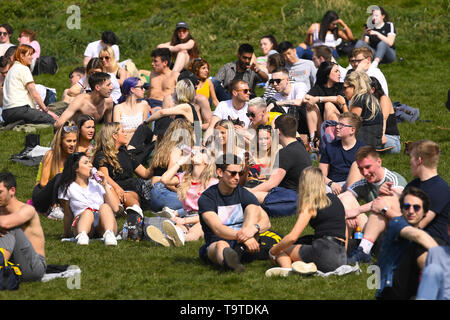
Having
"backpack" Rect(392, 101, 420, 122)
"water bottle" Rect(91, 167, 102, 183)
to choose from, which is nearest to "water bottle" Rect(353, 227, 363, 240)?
"water bottle" Rect(91, 167, 102, 183)

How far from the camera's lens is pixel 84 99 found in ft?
48.9

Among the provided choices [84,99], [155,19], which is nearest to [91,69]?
[84,99]

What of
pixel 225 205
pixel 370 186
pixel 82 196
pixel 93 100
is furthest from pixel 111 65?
pixel 225 205

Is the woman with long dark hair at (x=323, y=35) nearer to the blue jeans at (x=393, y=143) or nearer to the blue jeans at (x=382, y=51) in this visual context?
the blue jeans at (x=382, y=51)

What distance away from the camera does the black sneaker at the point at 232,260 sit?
9.51 m

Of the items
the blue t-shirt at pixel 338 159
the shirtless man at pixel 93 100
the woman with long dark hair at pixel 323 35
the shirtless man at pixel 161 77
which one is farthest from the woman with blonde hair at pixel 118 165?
the woman with long dark hair at pixel 323 35

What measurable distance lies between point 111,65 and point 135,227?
24.3 feet

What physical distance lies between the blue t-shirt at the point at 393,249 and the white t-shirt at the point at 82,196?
4.79 m

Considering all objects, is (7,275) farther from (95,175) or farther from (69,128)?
(69,128)

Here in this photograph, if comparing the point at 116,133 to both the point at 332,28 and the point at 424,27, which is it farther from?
the point at 424,27

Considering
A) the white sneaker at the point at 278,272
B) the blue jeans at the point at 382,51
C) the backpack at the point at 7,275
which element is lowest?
the white sneaker at the point at 278,272

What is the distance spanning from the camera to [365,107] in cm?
1433

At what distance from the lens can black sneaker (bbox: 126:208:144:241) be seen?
1148 centimetres

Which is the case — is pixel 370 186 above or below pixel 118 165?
above
